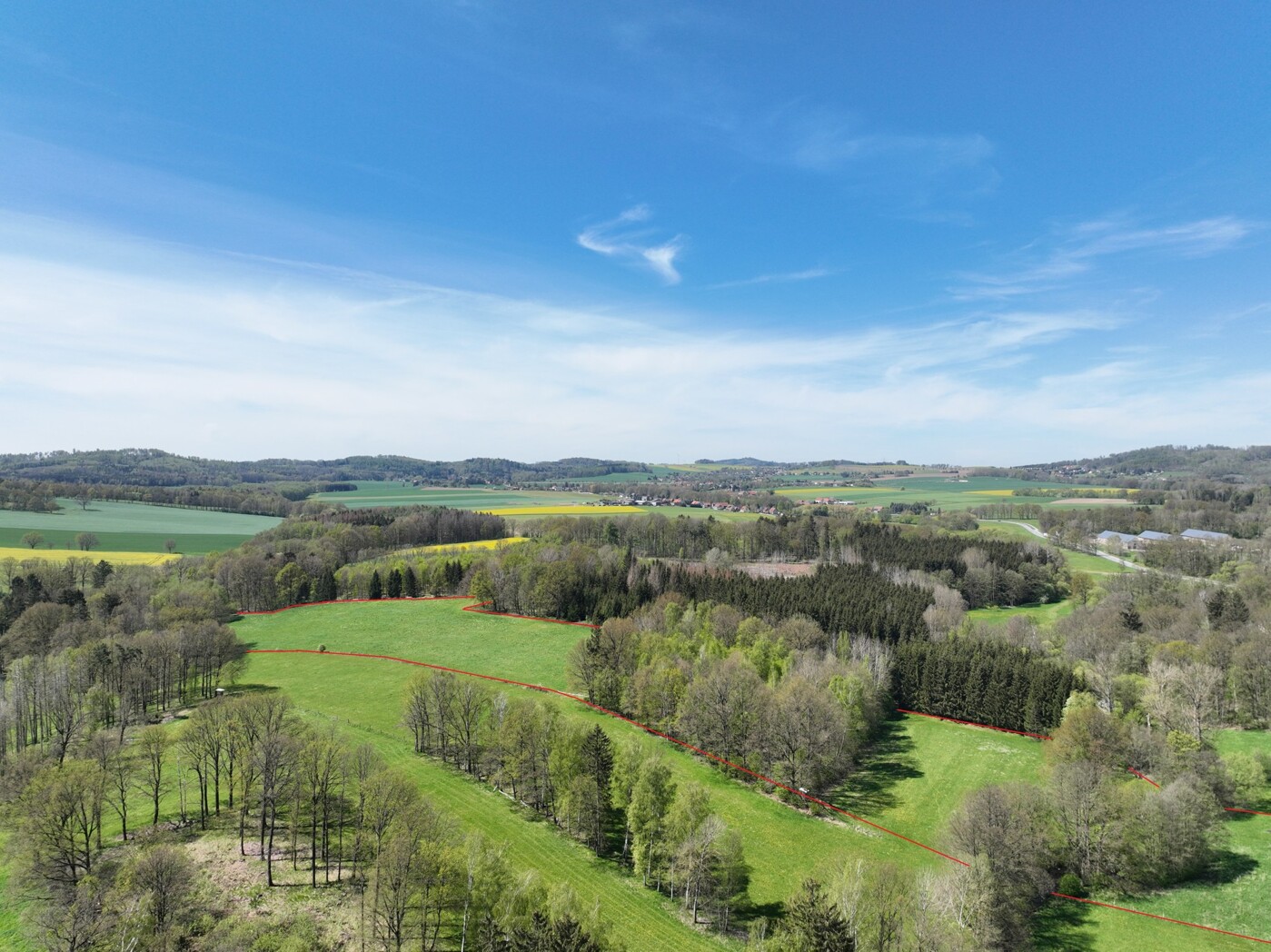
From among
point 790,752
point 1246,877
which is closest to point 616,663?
point 790,752

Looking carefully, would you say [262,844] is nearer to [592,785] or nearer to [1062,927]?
[592,785]

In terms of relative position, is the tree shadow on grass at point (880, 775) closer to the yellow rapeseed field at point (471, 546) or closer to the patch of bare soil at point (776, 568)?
the patch of bare soil at point (776, 568)

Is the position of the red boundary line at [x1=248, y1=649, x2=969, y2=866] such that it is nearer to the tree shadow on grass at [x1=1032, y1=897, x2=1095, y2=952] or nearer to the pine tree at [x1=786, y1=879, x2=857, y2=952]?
the tree shadow on grass at [x1=1032, y1=897, x2=1095, y2=952]

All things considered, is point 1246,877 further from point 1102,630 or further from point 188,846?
point 188,846

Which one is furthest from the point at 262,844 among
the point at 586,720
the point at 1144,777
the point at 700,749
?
the point at 1144,777

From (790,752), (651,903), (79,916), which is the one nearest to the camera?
(79,916)

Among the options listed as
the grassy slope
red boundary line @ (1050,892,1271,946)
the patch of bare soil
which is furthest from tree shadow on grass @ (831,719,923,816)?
the patch of bare soil
